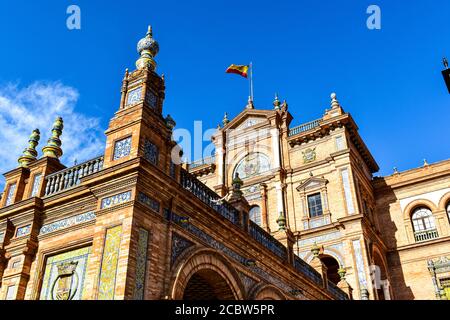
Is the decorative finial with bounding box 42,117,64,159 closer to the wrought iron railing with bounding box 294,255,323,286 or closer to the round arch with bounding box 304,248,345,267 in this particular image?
the wrought iron railing with bounding box 294,255,323,286

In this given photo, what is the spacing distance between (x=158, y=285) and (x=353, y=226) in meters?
15.9

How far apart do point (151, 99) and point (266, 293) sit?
707 centimetres

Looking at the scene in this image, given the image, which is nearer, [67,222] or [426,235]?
[67,222]

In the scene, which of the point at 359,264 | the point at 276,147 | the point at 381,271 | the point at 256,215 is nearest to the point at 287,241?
the point at 359,264

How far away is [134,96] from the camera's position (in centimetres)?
1199

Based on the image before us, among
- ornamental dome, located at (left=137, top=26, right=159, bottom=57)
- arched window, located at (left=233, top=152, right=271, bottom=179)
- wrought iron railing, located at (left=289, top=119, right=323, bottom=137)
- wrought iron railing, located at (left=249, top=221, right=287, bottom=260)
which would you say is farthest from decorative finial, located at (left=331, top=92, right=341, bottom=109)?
ornamental dome, located at (left=137, top=26, right=159, bottom=57)

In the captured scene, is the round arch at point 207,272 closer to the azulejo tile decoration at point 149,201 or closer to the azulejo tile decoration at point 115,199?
the azulejo tile decoration at point 149,201

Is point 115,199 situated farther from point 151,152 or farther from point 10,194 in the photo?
point 10,194

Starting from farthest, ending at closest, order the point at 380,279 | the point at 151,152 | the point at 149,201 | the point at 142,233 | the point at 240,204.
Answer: the point at 380,279 < the point at 240,204 < the point at 151,152 < the point at 149,201 < the point at 142,233

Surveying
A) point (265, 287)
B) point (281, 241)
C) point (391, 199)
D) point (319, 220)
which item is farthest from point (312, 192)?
point (265, 287)

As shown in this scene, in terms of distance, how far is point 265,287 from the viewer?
14.7 metres

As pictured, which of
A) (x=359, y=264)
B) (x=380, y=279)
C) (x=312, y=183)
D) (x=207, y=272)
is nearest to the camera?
(x=207, y=272)

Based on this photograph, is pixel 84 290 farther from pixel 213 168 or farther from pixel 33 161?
pixel 213 168

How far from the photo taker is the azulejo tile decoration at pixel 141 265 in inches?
371
